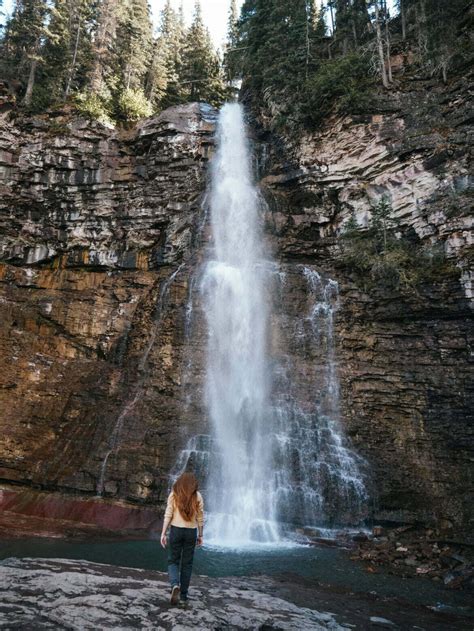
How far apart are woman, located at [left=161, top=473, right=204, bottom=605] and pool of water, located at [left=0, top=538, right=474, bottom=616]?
13.8ft

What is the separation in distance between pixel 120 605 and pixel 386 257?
1624 centimetres

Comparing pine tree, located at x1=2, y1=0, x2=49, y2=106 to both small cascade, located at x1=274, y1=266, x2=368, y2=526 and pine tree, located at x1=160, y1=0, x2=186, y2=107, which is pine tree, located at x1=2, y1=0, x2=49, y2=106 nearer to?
pine tree, located at x1=160, y1=0, x2=186, y2=107

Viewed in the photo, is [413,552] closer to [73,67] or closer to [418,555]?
[418,555]

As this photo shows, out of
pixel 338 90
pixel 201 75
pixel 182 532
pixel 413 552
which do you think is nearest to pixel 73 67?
pixel 201 75

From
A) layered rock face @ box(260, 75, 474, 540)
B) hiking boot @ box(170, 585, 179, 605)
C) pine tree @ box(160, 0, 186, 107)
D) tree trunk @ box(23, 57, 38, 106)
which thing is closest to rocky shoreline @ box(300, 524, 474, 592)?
layered rock face @ box(260, 75, 474, 540)

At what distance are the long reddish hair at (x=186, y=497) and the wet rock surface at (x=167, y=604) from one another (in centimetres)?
111

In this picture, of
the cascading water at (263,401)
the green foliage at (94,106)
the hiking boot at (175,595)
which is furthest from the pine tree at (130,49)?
the hiking boot at (175,595)

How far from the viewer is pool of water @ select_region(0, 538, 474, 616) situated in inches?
339

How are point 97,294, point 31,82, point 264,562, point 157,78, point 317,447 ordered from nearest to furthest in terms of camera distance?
1. point 264,562
2. point 317,447
3. point 97,294
4. point 31,82
5. point 157,78

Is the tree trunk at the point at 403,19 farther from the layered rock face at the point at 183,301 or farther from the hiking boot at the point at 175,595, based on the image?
the hiking boot at the point at 175,595

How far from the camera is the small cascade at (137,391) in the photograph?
1462cm

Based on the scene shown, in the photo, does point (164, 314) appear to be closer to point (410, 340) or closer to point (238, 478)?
point (238, 478)

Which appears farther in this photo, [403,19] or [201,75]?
[201,75]

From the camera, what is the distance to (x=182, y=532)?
521cm
